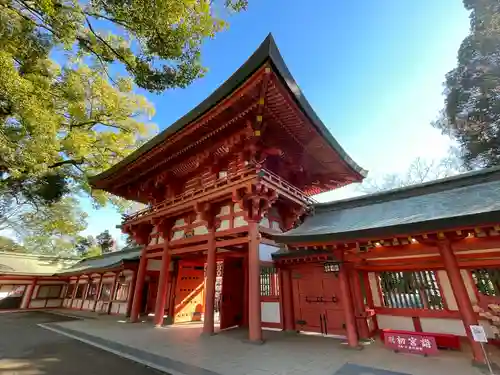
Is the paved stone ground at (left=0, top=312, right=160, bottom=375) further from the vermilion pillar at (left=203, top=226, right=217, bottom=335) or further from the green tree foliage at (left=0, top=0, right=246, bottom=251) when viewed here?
the green tree foliage at (left=0, top=0, right=246, bottom=251)

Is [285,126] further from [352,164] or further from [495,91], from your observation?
[495,91]

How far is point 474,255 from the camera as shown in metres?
5.63

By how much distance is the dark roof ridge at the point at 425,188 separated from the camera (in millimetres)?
6566

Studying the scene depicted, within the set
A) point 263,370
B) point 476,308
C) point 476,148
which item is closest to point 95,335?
point 263,370

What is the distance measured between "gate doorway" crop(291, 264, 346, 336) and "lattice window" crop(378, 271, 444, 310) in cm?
140

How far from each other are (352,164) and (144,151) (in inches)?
350

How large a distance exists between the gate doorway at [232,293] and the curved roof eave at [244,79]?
5.81 m

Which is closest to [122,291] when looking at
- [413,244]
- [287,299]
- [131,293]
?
[131,293]

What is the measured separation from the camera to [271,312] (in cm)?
873

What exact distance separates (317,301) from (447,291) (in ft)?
11.5

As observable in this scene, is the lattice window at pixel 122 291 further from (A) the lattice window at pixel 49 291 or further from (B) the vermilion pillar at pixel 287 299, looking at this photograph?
(A) the lattice window at pixel 49 291

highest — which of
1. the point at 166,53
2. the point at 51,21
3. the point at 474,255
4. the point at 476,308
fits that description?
the point at 51,21

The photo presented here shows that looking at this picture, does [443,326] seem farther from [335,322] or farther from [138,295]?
[138,295]

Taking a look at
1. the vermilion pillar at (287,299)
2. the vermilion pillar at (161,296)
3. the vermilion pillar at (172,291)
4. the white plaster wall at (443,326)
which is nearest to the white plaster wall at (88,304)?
the vermilion pillar at (172,291)
